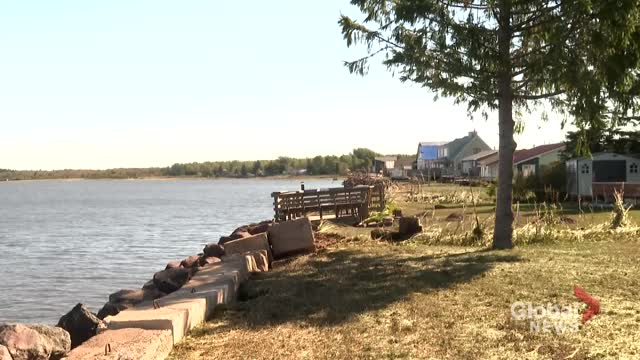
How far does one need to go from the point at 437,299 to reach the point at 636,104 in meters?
8.28

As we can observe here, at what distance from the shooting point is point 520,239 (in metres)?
16.2

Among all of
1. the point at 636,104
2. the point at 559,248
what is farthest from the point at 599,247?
the point at 636,104

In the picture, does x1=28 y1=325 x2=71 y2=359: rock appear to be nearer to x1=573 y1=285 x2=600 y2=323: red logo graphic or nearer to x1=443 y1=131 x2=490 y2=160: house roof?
x1=573 y1=285 x2=600 y2=323: red logo graphic

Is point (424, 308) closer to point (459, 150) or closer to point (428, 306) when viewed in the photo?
point (428, 306)

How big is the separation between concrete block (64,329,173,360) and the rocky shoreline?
13 centimetres

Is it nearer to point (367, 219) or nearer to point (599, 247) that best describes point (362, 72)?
point (599, 247)

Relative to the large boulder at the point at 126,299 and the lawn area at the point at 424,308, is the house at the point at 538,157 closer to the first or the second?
the lawn area at the point at 424,308

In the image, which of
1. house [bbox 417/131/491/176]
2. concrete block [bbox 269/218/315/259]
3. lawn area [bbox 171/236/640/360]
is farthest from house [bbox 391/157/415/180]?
lawn area [bbox 171/236/640/360]

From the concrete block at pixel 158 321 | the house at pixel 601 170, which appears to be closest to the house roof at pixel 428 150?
the house at pixel 601 170

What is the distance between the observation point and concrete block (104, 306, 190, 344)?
7.17 m

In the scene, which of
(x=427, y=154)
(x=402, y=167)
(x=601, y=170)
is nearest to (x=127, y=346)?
(x=601, y=170)

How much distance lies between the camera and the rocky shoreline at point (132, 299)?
7.29m

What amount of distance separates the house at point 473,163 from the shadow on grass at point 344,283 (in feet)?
243

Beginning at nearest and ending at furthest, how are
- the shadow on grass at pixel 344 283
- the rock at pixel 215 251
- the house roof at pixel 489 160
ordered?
the shadow on grass at pixel 344 283 → the rock at pixel 215 251 → the house roof at pixel 489 160
